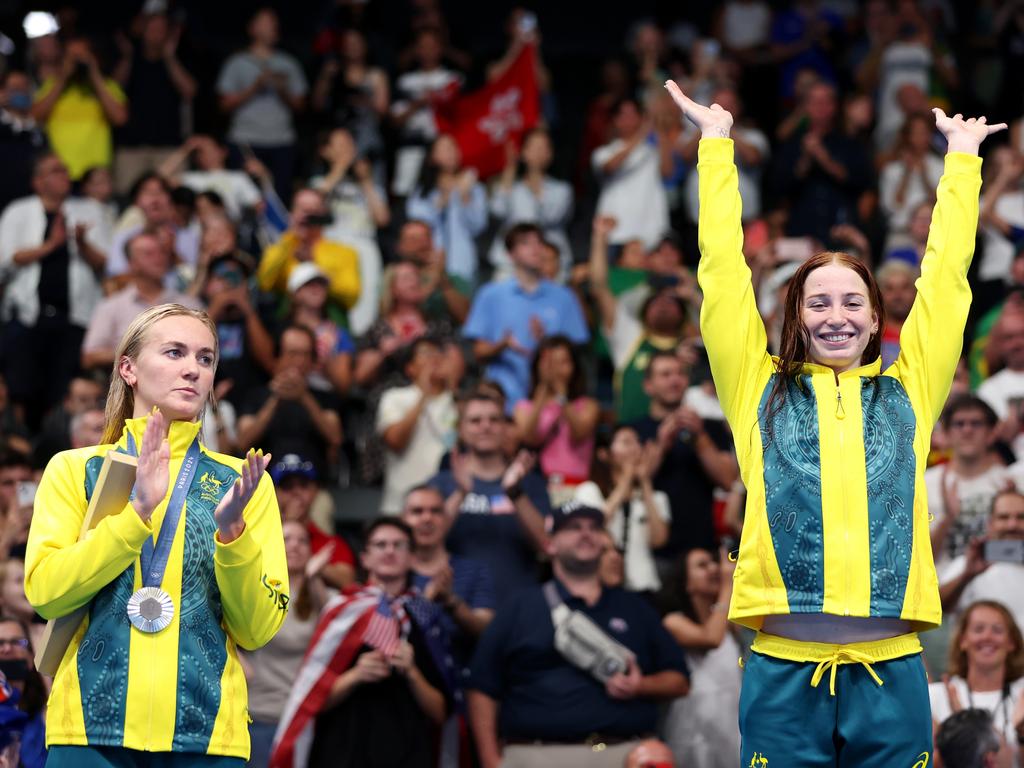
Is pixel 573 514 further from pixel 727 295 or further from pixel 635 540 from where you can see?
pixel 727 295

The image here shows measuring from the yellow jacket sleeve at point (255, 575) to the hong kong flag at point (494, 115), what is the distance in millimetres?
9087

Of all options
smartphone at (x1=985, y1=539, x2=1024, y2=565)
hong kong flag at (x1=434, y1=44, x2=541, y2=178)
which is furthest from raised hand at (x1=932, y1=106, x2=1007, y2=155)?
hong kong flag at (x1=434, y1=44, x2=541, y2=178)

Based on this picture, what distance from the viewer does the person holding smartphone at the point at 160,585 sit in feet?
14.7

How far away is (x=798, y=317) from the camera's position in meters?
4.88

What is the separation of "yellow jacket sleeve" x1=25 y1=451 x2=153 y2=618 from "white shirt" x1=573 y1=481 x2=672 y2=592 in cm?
491

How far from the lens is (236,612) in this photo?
4.62 m

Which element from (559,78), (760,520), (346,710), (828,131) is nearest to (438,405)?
(346,710)

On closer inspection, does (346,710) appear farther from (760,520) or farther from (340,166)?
(340,166)

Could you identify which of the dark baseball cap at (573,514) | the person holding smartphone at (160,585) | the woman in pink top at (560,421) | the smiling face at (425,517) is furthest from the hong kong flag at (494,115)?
the person holding smartphone at (160,585)

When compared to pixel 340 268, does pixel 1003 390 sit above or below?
below

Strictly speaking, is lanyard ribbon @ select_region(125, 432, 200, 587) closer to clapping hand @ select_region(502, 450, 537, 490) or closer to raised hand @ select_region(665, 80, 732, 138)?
raised hand @ select_region(665, 80, 732, 138)

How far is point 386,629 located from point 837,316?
3847 millimetres

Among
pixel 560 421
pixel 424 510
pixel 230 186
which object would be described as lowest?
pixel 424 510

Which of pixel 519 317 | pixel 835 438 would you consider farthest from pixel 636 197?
pixel 835 438
